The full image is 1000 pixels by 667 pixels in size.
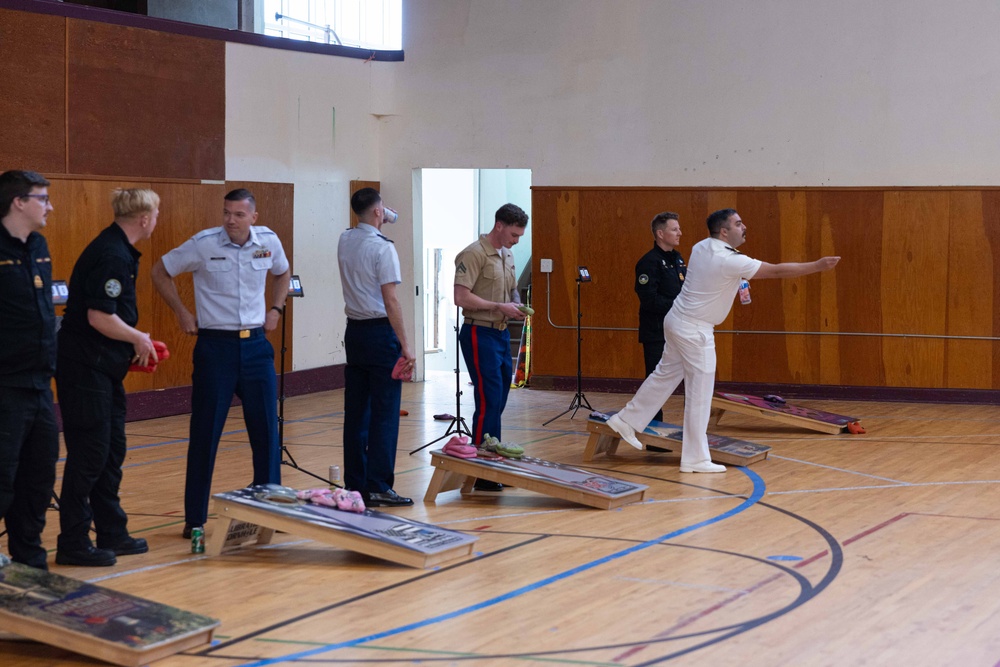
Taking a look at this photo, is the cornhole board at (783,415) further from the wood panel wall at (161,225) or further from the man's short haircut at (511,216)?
the wood panel wall at (161,225)

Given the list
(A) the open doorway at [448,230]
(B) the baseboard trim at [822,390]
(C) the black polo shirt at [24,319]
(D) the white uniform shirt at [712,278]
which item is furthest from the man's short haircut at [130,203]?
(A) the open doorway at [448,230]

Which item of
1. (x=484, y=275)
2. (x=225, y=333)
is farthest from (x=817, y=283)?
(x=225, y=333)

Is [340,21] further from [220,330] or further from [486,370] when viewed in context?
[220,330]

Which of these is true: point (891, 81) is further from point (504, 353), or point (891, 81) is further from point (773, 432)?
point (504, 353)

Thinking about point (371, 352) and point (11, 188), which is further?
point (371, 352)

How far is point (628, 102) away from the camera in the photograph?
12.8 m

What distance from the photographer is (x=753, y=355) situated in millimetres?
12531

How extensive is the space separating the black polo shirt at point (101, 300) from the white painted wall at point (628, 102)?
6.25 metres

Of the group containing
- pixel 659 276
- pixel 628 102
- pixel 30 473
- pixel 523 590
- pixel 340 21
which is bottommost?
pixel 523 590

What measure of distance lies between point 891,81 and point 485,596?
8.57 metres

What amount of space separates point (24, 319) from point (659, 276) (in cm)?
527

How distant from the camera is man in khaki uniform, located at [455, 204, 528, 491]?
7457 millimetres

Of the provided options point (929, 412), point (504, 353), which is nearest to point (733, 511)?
point (504, 353)

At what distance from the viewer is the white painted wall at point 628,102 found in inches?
464
